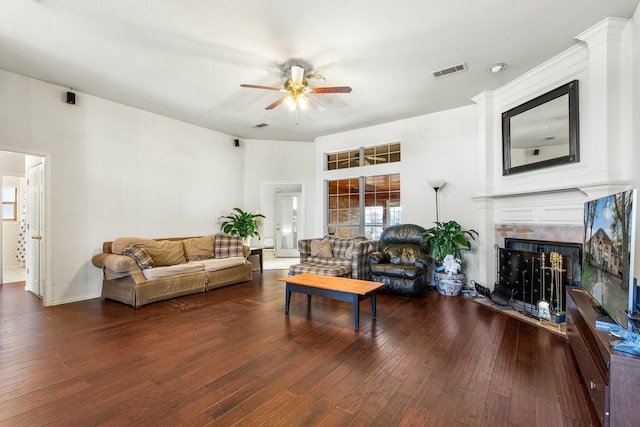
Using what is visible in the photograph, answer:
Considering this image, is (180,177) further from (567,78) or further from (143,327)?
(567,78)

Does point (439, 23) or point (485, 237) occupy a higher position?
point (439, 23)

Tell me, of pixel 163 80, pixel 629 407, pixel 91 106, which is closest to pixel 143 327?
pixel 163 80

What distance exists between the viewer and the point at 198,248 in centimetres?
537

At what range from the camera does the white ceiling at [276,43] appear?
2572mm

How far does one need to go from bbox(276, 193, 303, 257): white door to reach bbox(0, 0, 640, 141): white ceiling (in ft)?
16.3

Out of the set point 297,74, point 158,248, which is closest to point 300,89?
point 297,74

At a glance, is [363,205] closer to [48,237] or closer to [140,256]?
[140,256]

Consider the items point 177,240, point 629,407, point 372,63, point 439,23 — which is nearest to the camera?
point 629,407

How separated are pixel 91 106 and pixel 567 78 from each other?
20.8 ft

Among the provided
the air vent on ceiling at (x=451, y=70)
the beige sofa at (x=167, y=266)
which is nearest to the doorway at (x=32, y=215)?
the beige sofa at (x=167, y=266)

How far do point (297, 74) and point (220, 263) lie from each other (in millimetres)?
3338

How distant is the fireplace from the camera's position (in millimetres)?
3391

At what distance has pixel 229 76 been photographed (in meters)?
3.78

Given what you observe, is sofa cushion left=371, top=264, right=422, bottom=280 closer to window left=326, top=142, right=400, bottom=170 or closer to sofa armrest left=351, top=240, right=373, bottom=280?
sofa armrest left=351, top=240, right=373, bottom=280
